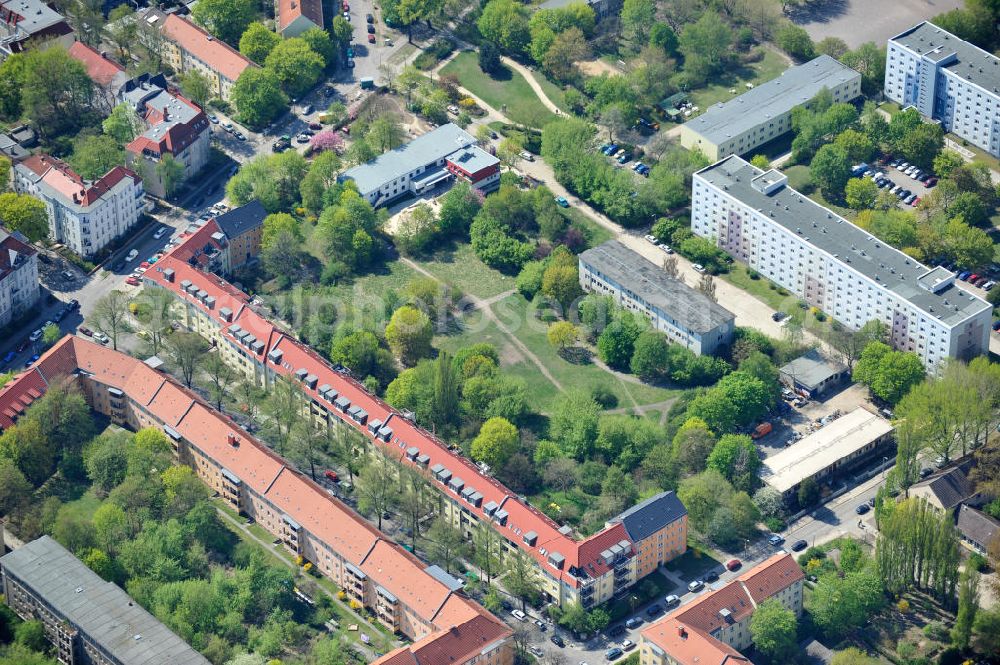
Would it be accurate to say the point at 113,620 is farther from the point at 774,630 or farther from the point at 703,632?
the point at 774,630

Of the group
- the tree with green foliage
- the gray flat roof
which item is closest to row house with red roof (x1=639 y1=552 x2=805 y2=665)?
the tree with green foliage

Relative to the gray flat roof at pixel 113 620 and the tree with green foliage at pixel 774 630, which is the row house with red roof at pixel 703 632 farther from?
the gray flat roof at pixel 113 620

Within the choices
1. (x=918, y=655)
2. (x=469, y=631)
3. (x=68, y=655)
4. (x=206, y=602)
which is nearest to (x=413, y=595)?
(x=469, y=631)

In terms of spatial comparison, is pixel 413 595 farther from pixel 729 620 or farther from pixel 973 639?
pixel 973 639

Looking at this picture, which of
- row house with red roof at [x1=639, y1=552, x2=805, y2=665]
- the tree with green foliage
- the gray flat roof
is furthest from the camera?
the tree with green foliage

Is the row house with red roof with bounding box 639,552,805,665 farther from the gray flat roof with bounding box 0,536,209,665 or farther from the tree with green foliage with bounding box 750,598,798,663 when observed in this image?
the gray flat roof with bounding box 0,536,209,665
